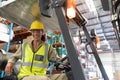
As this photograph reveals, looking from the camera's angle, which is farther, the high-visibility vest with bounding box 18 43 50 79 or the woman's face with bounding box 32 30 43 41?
the woman's face with bounding box 32 30 43 41

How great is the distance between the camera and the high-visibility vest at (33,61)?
2.99 metres

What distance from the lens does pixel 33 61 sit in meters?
3.04

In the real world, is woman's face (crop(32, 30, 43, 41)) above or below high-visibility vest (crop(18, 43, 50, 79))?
above

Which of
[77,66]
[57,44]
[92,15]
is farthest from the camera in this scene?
[92,15]

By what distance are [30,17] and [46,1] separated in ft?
5.03

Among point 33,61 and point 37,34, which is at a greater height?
point 37,34

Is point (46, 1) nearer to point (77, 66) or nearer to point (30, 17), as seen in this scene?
point (77, 66)

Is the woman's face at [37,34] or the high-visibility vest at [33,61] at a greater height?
the woman's face at [37,34]

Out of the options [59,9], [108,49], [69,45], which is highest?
[59,9]

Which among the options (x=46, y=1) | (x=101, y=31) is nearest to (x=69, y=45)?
(x=46, y=1)

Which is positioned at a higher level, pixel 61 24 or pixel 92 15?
pixel 92 15

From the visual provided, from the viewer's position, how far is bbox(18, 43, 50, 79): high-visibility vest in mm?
2988

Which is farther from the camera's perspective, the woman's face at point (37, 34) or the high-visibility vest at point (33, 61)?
the woman's face at point (37, 34)

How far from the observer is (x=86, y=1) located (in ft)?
37.8
